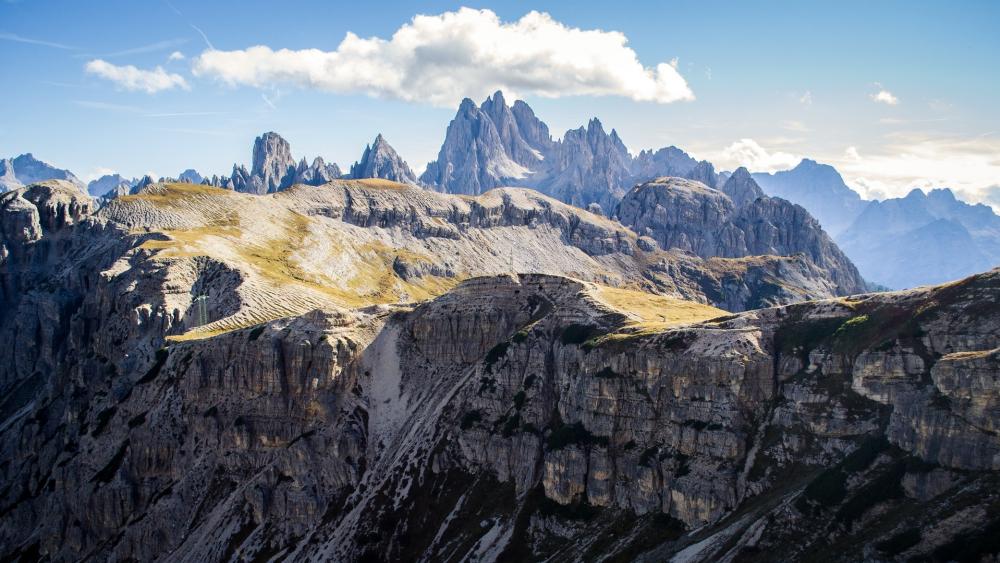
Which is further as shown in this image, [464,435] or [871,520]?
[464,435]

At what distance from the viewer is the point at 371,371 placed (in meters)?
162

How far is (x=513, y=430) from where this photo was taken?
442ft

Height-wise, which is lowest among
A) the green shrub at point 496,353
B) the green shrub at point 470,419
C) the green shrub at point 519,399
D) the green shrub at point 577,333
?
the green shrub at point 470,419

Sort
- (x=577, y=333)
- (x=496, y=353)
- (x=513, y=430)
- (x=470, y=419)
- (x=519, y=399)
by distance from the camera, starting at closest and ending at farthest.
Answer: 1. (x=513, y=430)
2. (x=577, y=333)
3. (x=519, y=399)
4. (x=470, y=419)
5. (x=496, y=353)

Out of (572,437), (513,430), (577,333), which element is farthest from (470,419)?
(577,333)

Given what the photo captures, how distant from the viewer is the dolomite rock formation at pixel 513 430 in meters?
88.1

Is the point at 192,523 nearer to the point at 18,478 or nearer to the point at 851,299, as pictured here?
the point at 18,478

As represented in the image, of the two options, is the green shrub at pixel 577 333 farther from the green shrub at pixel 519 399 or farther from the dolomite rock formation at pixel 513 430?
the green shrub at pixel 519 399

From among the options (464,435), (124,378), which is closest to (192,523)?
(124,378)

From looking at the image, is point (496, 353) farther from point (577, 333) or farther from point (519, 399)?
point (577, 333)

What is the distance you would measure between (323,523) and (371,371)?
36.2 metres

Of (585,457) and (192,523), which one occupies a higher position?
(585,457)

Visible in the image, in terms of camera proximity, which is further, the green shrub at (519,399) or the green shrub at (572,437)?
the green shrub at (519,399)

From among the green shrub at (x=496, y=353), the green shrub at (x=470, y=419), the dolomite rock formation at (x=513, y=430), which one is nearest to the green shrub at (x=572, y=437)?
the dolomite rock formation at (x=513, y=430)
